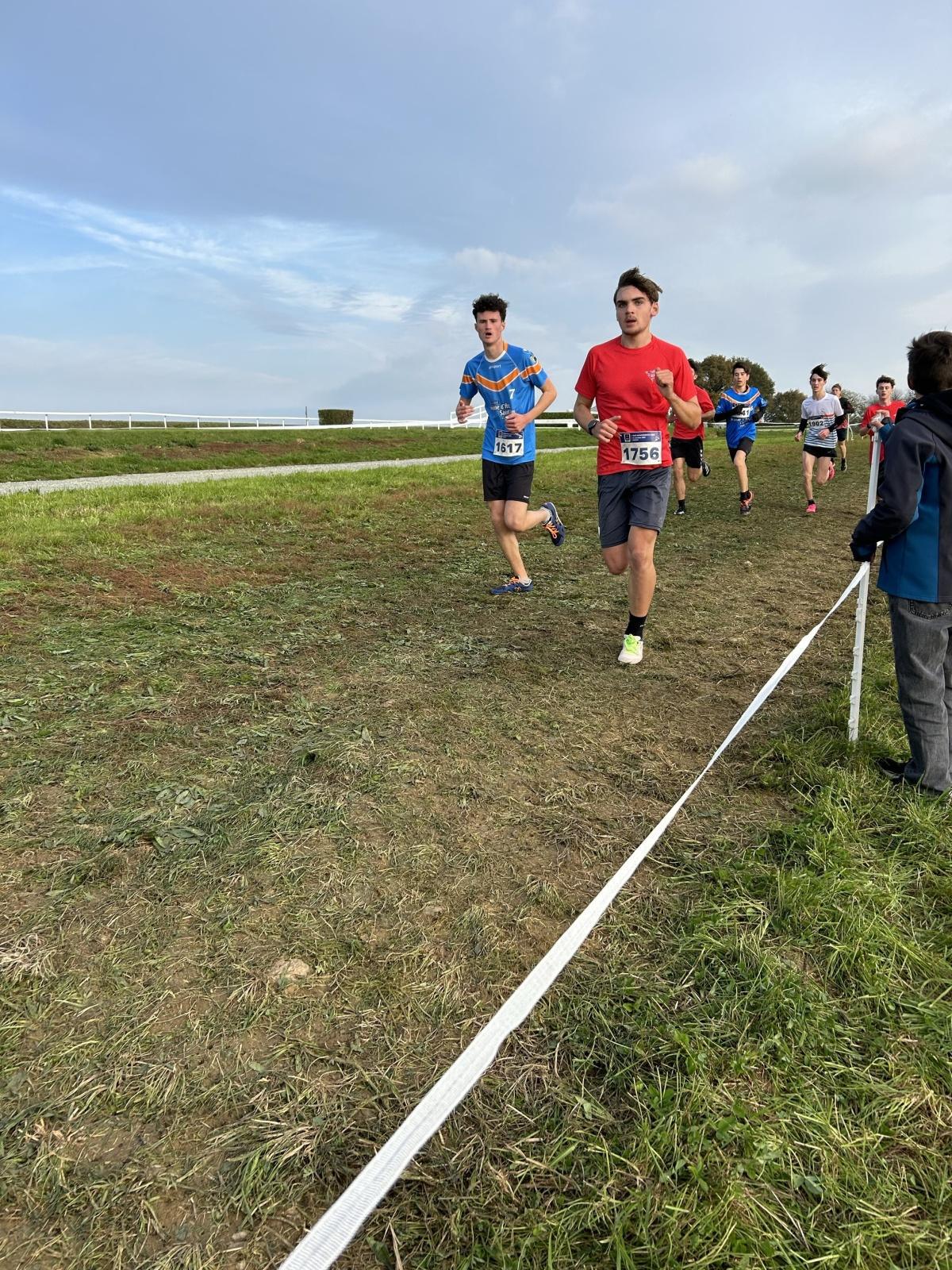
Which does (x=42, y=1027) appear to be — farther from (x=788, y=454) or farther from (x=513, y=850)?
(x=788, y=454)

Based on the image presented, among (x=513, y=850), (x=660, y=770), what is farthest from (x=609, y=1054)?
(x=660, y=770)

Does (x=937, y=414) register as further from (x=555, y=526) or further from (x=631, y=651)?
(x=555, y=526)

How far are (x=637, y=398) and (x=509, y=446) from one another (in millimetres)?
1880

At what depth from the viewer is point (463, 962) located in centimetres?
220

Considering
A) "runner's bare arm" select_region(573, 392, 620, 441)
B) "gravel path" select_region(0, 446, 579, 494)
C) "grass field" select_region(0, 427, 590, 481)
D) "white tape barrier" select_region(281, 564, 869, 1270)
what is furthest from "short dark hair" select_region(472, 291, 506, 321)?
"grass field" select_region(0, 427, 590, 481)

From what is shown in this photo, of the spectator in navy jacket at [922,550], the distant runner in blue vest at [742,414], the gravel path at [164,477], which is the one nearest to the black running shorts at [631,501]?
the spectator in navy jacket at [922,550]

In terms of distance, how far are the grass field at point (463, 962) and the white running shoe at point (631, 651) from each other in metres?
0.18

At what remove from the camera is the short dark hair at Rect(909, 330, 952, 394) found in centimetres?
288

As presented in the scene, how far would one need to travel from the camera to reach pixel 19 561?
23.9 ft

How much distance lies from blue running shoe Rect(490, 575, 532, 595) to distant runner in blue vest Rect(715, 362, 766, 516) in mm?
6873

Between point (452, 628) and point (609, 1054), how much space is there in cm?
403

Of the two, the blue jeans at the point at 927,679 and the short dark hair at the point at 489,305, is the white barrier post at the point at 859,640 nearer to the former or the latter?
the blue jeans at the point at 927,679

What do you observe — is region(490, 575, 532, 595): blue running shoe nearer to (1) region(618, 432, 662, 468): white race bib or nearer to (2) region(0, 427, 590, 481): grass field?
(1) region(618, 432, 662, 468): white race bib

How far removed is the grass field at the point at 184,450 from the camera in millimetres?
17453
